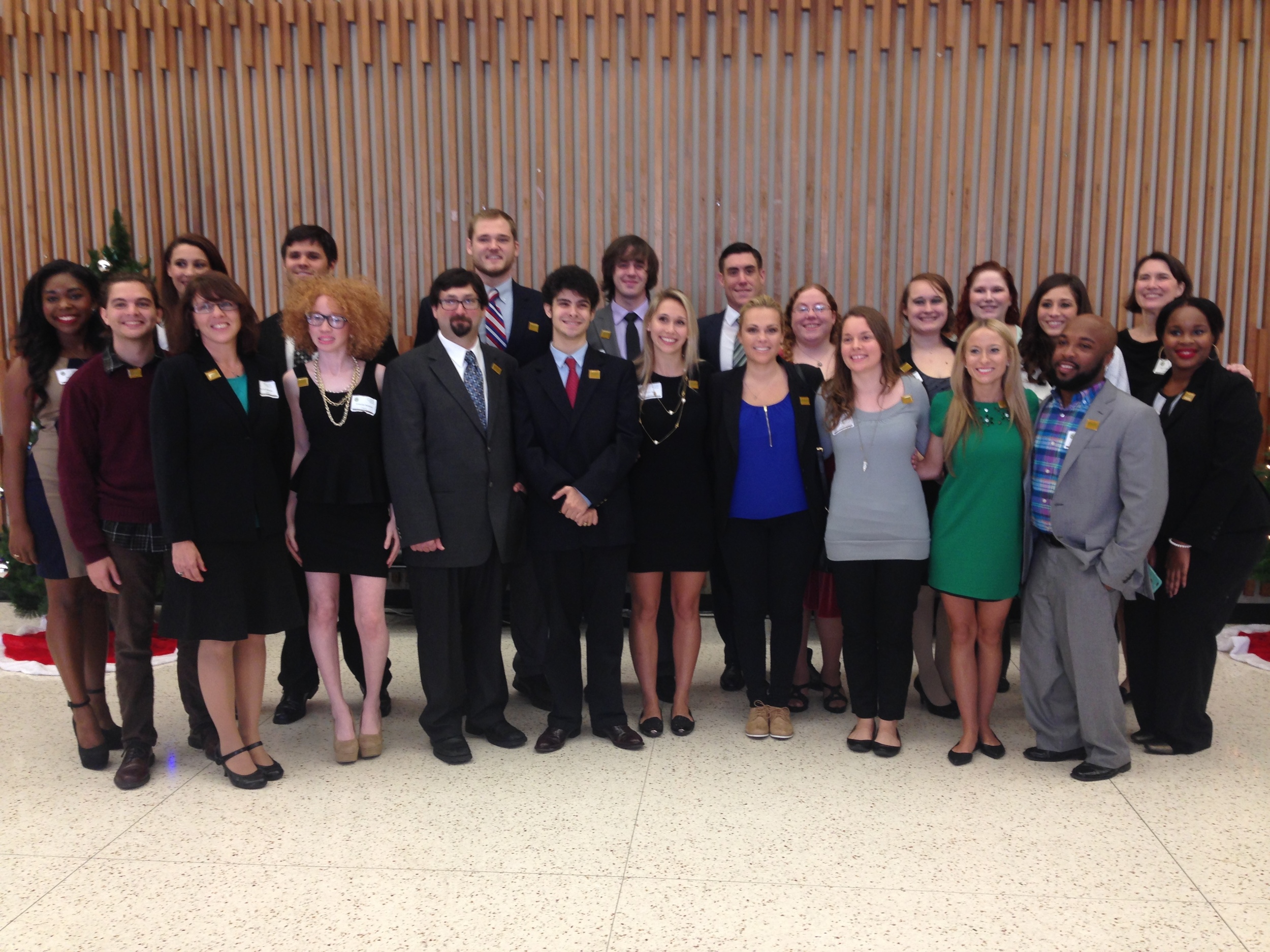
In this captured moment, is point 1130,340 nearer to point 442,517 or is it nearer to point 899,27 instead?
point 899,27

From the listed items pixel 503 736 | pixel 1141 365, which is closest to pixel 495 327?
pixel 503 736

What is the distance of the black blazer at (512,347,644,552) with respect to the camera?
3.34 metres

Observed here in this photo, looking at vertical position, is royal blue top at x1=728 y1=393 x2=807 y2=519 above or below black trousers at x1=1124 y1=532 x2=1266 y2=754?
above

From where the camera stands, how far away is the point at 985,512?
3.27 m

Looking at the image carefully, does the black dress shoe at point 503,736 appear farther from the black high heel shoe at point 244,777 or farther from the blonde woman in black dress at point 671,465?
the black high heel shoe at point 244,777

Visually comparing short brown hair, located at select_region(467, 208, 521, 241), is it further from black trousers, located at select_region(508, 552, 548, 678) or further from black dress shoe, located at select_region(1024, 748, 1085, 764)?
black dress shoe, located at select_region(1024, 748, 1085, 764)

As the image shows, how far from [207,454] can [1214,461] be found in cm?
339

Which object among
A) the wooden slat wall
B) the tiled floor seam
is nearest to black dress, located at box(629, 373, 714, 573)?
the tiled floor seam

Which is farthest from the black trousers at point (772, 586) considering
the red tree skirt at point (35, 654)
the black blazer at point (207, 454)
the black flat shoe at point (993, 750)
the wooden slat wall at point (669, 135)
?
the red tree skirt at point (35, 654)

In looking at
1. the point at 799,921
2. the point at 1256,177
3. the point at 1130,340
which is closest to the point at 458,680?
the point at 799,921

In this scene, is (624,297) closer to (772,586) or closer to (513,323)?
(513,323)

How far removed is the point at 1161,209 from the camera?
5.14m

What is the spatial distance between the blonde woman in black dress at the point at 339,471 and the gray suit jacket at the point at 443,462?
87 mm

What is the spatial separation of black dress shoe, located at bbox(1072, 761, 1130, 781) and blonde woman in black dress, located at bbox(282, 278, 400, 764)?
2456 mm
